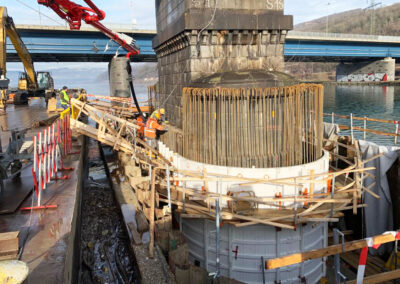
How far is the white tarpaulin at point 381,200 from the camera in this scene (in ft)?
43.7

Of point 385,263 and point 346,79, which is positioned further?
point 346,79

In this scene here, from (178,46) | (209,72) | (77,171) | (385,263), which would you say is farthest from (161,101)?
(385,263)

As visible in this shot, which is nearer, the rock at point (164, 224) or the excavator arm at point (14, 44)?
the rock at point (164, 224)

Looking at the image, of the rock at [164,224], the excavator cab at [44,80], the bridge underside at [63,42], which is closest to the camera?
the rock at [164,224]

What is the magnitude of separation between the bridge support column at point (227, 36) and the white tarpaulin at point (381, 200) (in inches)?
212

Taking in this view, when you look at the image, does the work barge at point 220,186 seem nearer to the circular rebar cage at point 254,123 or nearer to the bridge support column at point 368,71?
the circular rebar cage at point 254,123

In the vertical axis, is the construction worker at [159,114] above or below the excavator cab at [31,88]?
below

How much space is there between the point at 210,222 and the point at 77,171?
18.4 ft

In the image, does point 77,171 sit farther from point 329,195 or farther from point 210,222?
point 329,195

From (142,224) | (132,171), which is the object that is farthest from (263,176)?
(132,171)

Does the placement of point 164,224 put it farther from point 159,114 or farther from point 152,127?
point 159,114

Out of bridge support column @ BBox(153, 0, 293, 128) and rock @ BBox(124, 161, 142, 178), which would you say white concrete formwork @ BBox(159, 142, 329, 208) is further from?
bridge support column @ BBox(153, 0, 293, 128)

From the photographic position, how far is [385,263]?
12570mm

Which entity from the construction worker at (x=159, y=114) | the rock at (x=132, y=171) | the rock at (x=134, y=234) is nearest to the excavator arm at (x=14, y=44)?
the construction worker at (x=159, y=114)
